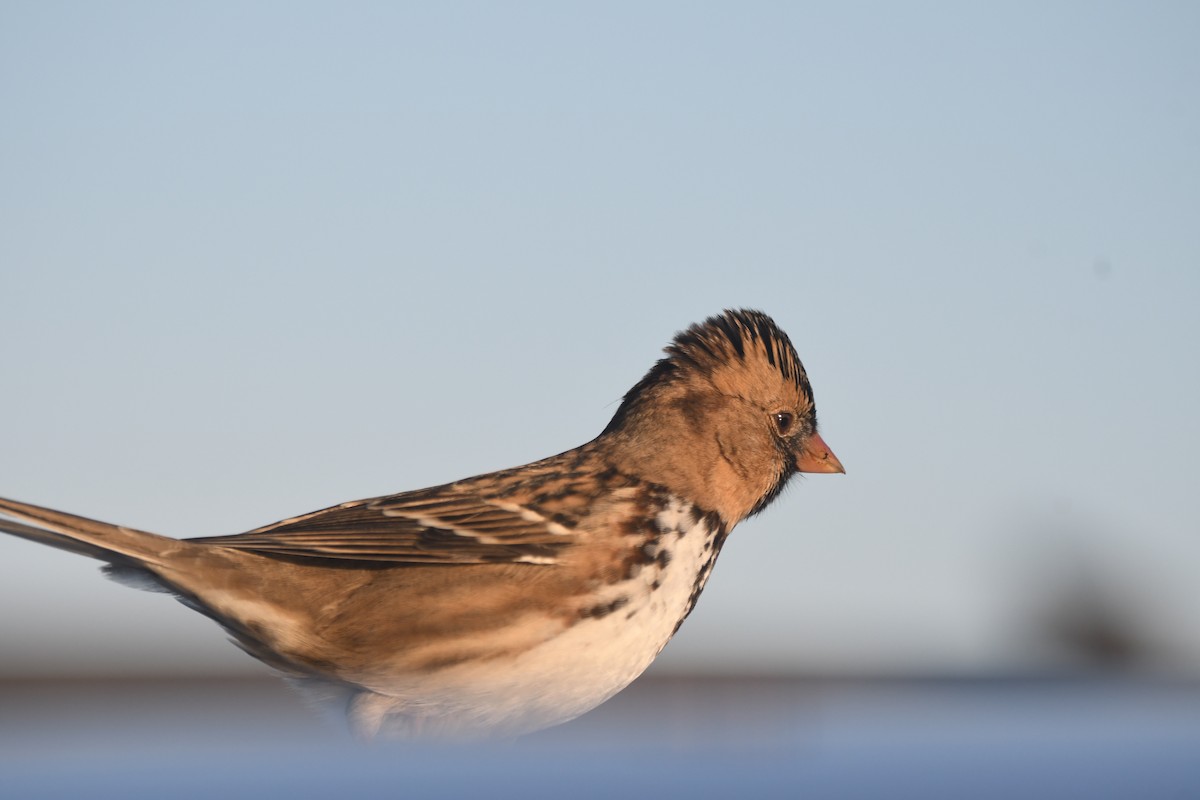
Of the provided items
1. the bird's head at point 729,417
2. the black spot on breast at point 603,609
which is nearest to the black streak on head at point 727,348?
the bird's head at point 729,417

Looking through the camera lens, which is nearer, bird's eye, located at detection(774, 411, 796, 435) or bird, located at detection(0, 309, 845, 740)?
bird, located at detection(0, 309, 845, 740)

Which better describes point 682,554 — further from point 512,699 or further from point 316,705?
point 316,705

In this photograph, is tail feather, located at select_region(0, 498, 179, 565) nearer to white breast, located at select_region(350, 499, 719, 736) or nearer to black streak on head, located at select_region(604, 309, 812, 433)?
white breast, located at select_region(350, 499, 719, 736)

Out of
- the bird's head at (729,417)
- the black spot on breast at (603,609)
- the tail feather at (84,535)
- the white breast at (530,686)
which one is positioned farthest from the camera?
the bird's head at (729,417)

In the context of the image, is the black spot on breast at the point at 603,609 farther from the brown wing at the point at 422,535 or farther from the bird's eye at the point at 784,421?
the bird's eye at the point at 784,421

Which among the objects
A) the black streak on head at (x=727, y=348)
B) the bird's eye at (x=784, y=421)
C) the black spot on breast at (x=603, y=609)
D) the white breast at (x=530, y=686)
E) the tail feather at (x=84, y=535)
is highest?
the black streak on head at (x=727, y=348)

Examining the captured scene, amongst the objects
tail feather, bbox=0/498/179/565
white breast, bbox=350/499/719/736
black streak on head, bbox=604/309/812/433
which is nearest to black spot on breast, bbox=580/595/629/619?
white breast, bbox=350/499/719/736

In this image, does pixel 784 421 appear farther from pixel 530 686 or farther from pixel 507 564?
pixel 530 686
